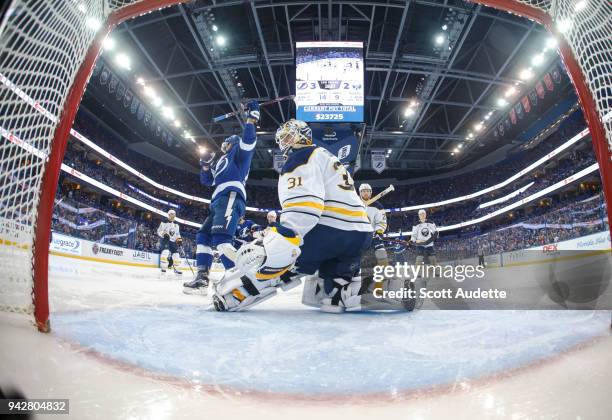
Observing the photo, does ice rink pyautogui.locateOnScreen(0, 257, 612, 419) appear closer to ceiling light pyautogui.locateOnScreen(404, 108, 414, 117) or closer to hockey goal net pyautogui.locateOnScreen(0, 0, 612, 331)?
hockey goal net pyautogui.locateOnScreen(0, 0, 612, 331)

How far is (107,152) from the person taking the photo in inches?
613

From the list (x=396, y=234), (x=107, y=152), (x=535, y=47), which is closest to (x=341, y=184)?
(x=535, y=47)

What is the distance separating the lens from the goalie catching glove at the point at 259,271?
1.61 meters

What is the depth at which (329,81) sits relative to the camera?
809cm

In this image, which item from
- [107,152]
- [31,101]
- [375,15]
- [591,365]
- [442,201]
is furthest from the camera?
[442,201]

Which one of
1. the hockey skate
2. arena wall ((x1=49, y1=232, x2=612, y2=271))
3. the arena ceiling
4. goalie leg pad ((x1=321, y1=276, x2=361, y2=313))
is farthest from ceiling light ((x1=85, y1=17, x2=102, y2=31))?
the arena ceiling

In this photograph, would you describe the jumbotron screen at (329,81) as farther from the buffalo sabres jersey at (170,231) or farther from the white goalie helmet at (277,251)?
the white goalie helmet at (277,251)

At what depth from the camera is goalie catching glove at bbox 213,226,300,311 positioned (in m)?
1.61

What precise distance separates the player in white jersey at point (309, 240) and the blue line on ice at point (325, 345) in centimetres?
25

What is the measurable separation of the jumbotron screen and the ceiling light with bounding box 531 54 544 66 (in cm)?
615

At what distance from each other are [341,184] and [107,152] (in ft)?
53.5

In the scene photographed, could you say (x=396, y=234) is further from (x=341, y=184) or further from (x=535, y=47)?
(x=341, y=184)

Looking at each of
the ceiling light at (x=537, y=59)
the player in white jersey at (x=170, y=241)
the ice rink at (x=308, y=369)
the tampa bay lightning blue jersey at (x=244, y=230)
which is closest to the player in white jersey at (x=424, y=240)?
the tampa bay lightning blue jersey at (x=244, y=230)

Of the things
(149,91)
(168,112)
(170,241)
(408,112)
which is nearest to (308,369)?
(170,241)
